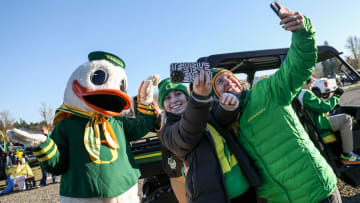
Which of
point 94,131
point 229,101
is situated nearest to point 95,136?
point 94,131

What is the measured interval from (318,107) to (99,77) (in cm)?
261

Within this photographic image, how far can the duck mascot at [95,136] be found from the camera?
6.08 ft

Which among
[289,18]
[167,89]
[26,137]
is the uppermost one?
[289,18]

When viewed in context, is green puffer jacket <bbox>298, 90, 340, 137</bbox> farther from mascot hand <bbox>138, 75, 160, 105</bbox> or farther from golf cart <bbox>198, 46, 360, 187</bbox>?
mascot hand <bbox>138, 75, 160, 105</bbox>

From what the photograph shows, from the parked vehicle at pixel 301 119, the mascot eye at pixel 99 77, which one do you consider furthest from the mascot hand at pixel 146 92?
the parked vehicle at pixel 301 119

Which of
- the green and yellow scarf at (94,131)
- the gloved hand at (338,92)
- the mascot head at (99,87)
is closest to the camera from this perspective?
the green and yellow scarf at (94,131)

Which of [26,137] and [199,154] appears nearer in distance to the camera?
[199,154]

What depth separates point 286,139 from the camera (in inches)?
57.3

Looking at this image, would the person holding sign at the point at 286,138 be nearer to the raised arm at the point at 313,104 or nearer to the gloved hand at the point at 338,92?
the raised arm at the point at 313,104

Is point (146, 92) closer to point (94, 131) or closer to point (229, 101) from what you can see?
point (94, 131)

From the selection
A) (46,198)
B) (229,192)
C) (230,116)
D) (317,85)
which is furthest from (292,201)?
(46,198)

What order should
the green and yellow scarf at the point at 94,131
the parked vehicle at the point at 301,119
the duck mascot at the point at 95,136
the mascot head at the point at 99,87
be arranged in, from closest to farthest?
the duck mascot at the point at 95,136, the green and yellow scarf at the point at 94,131, the mascot head at the point at 99,87, the parked vehicle at the point at 301,119

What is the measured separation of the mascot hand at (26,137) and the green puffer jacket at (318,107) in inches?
111

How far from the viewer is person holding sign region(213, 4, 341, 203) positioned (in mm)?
1354
